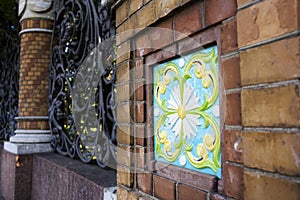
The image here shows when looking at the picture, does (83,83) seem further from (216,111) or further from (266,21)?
(266,21)

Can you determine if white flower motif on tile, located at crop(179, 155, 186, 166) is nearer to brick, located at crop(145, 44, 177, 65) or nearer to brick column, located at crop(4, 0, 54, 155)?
brick, located at crop(145, 44, 177, 65)

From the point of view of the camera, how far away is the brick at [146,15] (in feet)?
4.16

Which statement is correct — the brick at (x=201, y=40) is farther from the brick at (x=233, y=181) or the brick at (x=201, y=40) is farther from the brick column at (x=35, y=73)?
the brick column at (x=35, y=73)

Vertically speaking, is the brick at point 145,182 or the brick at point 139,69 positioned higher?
the brick at point 139,69

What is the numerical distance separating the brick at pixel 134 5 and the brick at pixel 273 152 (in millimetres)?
840

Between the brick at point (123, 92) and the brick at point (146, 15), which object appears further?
the brick at point (123, 92)

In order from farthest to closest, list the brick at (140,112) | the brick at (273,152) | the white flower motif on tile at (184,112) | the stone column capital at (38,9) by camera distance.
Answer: the stone column capital at (38,9) < the brick at (140,112) < the white flower motif on tile at (184,112) < the brick at (273,152)

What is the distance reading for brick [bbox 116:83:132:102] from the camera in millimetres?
1469

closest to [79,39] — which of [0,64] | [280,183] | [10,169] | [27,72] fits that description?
[27,72]

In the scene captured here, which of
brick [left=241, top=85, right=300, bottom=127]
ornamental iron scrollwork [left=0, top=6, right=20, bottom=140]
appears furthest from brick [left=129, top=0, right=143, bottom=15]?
ornamental iron scrollwork [left=0, top=6, right=20, bottom=140]

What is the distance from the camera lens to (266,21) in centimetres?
74

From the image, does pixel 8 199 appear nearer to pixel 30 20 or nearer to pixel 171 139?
pixel 30 20

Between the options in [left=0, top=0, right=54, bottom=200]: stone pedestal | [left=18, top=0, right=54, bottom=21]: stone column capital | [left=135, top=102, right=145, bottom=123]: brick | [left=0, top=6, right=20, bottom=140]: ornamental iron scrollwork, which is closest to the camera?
[left=135, top=102, right=145, bottom=123]: brick

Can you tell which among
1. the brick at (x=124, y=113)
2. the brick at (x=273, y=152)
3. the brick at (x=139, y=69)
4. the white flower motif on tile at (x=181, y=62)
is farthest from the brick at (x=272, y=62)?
the brick at (x=124, y=113)
